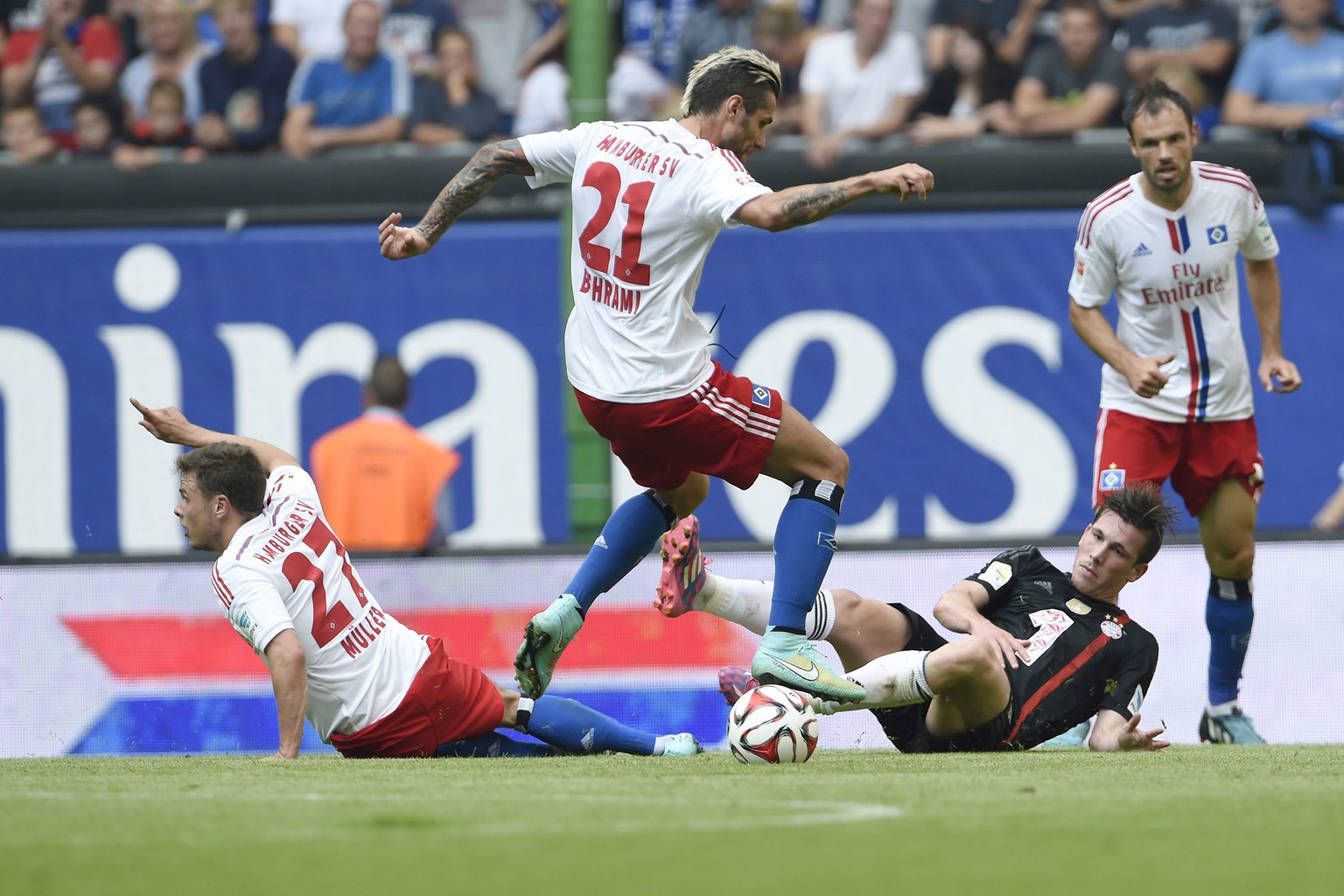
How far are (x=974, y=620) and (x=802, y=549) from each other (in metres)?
0.63

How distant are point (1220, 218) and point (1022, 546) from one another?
1.51 metres

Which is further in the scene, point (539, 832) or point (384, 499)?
point (384, 499)

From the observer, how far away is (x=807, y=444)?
5.82m

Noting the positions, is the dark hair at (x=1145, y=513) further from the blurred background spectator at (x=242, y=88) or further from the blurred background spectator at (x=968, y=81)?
the blurred background spectator at (x=242, y=88)

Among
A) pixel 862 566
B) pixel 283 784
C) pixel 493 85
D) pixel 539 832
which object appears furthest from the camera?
pixel 493 85

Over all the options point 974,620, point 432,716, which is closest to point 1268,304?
point 974,620

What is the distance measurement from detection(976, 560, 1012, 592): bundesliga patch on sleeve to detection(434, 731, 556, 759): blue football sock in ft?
5.61

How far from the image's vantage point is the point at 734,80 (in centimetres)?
568

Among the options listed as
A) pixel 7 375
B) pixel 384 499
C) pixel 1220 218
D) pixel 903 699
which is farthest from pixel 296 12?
pixel 903 699

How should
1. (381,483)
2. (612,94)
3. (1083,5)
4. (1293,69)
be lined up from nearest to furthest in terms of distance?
(381,483), (1293,69), (1083,5), (612,94)

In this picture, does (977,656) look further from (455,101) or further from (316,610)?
(455,101)

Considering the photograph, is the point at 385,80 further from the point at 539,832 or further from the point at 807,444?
the point at 539,832

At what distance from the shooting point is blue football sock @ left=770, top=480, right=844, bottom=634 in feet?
18.8

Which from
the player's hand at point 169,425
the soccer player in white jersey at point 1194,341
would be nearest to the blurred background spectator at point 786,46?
the soccer player in white jersey at point 1194,341
